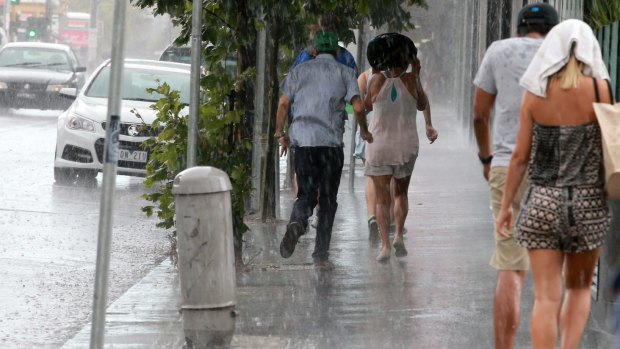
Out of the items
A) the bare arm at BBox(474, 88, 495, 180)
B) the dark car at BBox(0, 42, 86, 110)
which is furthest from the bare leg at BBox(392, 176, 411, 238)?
the dark car at BBox(0, 42, 86, 110)

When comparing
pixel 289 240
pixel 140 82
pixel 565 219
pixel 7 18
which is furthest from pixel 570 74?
pixel 7 18

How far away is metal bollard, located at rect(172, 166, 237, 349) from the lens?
295 inches

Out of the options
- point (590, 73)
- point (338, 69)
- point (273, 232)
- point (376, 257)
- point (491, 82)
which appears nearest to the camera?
point (590, 73)

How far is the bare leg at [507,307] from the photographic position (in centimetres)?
693

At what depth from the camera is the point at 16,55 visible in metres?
33.0

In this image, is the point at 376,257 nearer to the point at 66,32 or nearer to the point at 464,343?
the point at 464,343

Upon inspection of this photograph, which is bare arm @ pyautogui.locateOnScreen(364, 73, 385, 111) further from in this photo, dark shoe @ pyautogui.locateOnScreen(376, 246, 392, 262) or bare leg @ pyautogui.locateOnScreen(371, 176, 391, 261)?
dark shoe @ pyautogui.locateOnScreen(376, 246, 392, 262)

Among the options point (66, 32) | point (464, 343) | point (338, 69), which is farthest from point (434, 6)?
point (66, 32)

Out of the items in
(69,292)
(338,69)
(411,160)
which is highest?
(338,69)

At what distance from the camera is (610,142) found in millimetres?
6148

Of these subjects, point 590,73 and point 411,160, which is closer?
point 590,73

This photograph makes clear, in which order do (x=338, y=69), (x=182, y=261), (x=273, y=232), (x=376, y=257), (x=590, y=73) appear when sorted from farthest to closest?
(x=273, y=232) → (x=376, y=257) → (x=338, y=69) → (x=182, y=261) → (x=590, y=73)

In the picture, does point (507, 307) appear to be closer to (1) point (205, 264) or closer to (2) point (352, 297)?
(1) point (205, 264)

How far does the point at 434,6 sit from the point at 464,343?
89.7 feet
